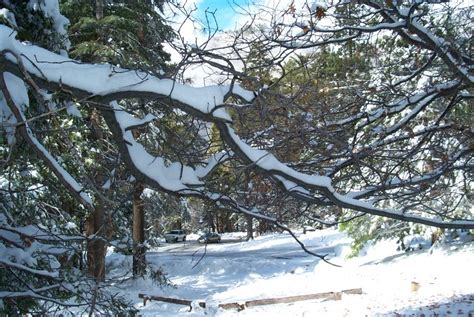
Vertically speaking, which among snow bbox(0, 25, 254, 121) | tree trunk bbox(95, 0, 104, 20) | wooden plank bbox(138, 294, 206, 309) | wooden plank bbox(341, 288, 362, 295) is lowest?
wooden plank bbox(341, 288, 362, 295)

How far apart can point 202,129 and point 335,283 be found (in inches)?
436

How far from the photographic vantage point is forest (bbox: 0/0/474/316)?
3197 millimetres

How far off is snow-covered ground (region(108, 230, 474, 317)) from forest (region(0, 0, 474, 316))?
1309mm

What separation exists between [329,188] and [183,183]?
1.00m

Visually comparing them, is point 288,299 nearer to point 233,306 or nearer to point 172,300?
point 233,306

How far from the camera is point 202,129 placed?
4074mm

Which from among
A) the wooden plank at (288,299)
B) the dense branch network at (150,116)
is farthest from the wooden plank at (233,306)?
the dense branch network at (150,116)

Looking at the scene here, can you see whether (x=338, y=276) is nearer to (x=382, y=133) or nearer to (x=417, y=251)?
(x=417, y=251)

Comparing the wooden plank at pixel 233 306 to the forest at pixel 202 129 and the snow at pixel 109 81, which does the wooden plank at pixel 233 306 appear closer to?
the forest at pixel 202 129

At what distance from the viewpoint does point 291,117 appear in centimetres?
383

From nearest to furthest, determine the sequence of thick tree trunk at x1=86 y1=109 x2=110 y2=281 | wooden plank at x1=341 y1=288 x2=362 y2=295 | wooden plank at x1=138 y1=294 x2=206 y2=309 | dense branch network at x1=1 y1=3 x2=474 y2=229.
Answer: dense branch network at x1=1 y1=3 x2=474 y2=229
thick tree trunk at x1=86 y1=109 x2=110 y2=281
wooden plank at x1=341 y1=288 x2=362 y2=295
wooden plank at x1=138 y1=294 x2=206 y2=309

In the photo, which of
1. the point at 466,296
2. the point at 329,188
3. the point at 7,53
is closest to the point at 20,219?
the point at 7,53

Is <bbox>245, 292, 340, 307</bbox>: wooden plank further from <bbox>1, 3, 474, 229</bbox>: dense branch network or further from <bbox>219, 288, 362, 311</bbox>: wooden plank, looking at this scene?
<bbox>1, 3, 474, 229</bbox>: dense branch network

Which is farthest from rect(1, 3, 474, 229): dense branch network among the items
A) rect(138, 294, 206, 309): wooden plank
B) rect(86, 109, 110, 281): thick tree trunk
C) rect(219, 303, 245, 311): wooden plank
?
rect(138, 294, 206, 309): wooden plank
